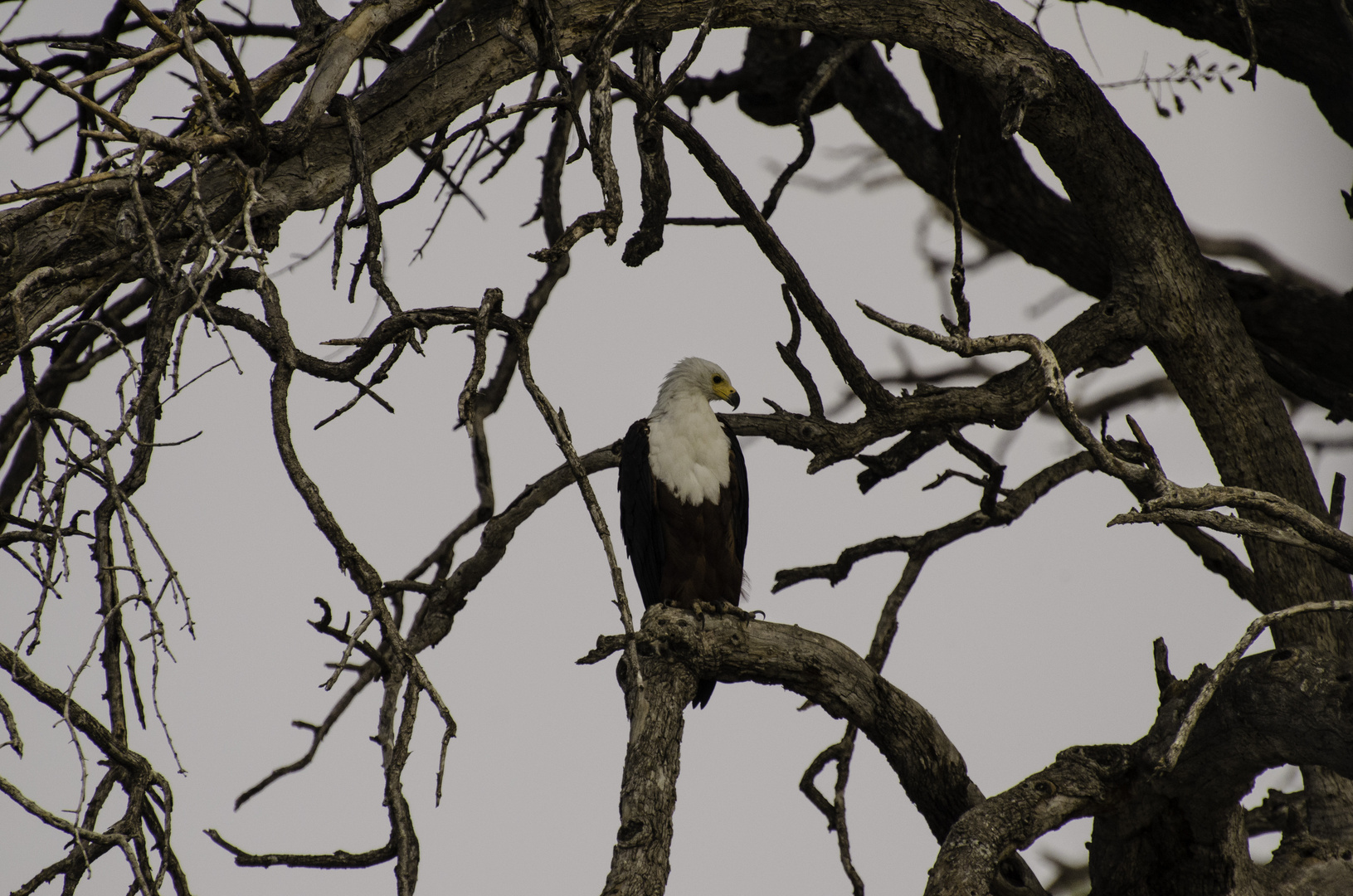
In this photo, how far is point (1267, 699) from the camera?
2.46 meters

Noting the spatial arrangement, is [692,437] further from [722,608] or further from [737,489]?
[722,608]

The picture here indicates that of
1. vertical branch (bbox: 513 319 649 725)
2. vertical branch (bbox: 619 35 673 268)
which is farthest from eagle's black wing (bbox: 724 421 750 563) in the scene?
vertical branch (bbox: 513 319 649 725)

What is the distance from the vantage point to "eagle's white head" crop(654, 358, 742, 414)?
452cm

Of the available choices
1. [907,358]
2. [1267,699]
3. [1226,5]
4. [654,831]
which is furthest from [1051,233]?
[654,831]

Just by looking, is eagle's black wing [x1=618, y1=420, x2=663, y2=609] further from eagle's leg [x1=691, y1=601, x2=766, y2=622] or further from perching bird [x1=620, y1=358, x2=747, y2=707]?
eagle's leg [x1=691, y1=601, x2=766, y2=622]

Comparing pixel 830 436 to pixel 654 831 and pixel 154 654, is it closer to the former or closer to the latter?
pixel 654 831

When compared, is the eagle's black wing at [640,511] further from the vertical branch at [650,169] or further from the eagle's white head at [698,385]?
the vertical branch at [650,169]

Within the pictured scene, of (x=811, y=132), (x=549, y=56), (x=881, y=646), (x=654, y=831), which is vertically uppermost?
(x=811, y=132)

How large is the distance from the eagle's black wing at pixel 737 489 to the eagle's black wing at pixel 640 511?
317mm

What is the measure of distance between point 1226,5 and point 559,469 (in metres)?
2.92

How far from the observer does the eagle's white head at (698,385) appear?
4.52 m

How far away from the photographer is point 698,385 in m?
4.55

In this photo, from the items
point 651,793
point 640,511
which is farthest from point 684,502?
point 651,793

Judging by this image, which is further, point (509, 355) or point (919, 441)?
point (509, 355)
